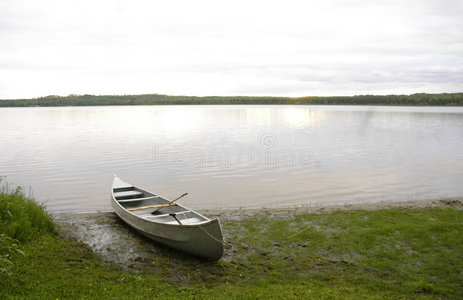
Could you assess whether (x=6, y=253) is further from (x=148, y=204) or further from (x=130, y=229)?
(x=148, y=204)

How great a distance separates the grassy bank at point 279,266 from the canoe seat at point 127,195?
3.21 meters

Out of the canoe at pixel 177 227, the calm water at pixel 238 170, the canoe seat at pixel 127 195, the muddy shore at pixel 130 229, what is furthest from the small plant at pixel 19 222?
the calm water at pixel 238 170

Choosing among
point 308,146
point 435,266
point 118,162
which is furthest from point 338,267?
point 308,146

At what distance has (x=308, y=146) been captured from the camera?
31031 millimetres

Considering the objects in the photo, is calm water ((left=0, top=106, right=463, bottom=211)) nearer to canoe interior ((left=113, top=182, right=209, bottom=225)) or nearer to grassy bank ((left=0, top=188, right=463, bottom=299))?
canoe interior ((left=113, top=182, right=209, bottom=225))

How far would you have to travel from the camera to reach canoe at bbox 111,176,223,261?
306 inches

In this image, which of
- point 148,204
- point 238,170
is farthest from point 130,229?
point 238,170

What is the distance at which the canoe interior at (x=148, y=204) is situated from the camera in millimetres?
9859

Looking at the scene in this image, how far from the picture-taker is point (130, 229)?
10.5 metres

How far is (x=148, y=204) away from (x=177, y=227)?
13.2 ft

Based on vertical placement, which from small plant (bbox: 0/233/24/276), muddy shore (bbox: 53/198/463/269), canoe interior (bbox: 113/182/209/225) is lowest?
muddy shore (bbox: 53/198/463/269)

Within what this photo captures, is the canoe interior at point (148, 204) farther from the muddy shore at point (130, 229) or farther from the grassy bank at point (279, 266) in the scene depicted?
the grassy bank at point (279, 266)

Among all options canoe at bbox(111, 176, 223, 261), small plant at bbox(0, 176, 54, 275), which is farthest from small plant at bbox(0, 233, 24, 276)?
canoe at bbox(111, 176, 223, 261)

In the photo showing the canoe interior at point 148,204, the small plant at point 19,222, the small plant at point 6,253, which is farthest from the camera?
the canoe interior at point 148,204
